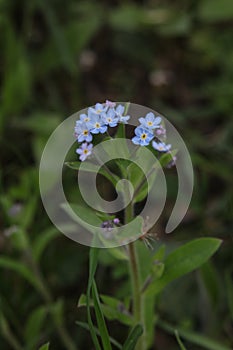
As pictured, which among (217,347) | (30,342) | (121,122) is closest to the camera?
(121,122)

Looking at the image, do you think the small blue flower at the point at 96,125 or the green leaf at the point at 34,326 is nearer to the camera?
the small blue flower at the point at 96,125

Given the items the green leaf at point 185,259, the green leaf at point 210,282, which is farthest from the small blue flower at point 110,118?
the green leaf at point 210,282

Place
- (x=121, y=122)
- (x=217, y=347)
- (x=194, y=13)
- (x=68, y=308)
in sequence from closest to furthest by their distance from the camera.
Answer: (x=121, y=122) < (x=217, y=347) < (x=68, y=308) < (x=194, y=13)

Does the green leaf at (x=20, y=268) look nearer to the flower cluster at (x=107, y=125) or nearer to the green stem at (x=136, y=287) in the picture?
the green stem at (x=136, y=287)

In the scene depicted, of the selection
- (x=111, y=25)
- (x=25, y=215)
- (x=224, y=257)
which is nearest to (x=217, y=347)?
(x=224, y=257)

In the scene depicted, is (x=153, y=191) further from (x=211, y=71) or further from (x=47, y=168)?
(x=211, y=71)

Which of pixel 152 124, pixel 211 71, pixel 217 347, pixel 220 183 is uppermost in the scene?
pixel 211 71
